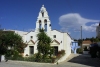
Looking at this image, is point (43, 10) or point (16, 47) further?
point (43, 10)

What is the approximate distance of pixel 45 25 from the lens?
102ft

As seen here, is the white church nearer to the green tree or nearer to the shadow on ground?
the shadow on ground

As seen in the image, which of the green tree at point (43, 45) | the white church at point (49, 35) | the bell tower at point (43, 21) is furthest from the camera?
the bell tower at point (43, 21)

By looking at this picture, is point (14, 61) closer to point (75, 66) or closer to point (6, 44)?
point (6, 44)

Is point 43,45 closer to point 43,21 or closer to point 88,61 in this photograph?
point 88,61

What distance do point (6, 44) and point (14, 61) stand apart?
4.58 meters

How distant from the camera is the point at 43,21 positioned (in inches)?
1201

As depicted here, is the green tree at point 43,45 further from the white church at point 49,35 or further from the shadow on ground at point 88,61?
the white church at point 49,35

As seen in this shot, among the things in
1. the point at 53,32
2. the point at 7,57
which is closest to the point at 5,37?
the point at 7,57

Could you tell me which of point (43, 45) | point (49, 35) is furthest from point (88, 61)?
point (49, 35)

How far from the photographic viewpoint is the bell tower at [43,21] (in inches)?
1198

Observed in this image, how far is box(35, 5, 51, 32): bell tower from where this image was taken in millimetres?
30422

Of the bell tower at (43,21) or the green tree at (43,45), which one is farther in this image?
the bell tower at (43,21)

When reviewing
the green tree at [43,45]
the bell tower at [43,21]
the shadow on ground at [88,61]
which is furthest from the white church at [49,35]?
the green tree at [43,45]
